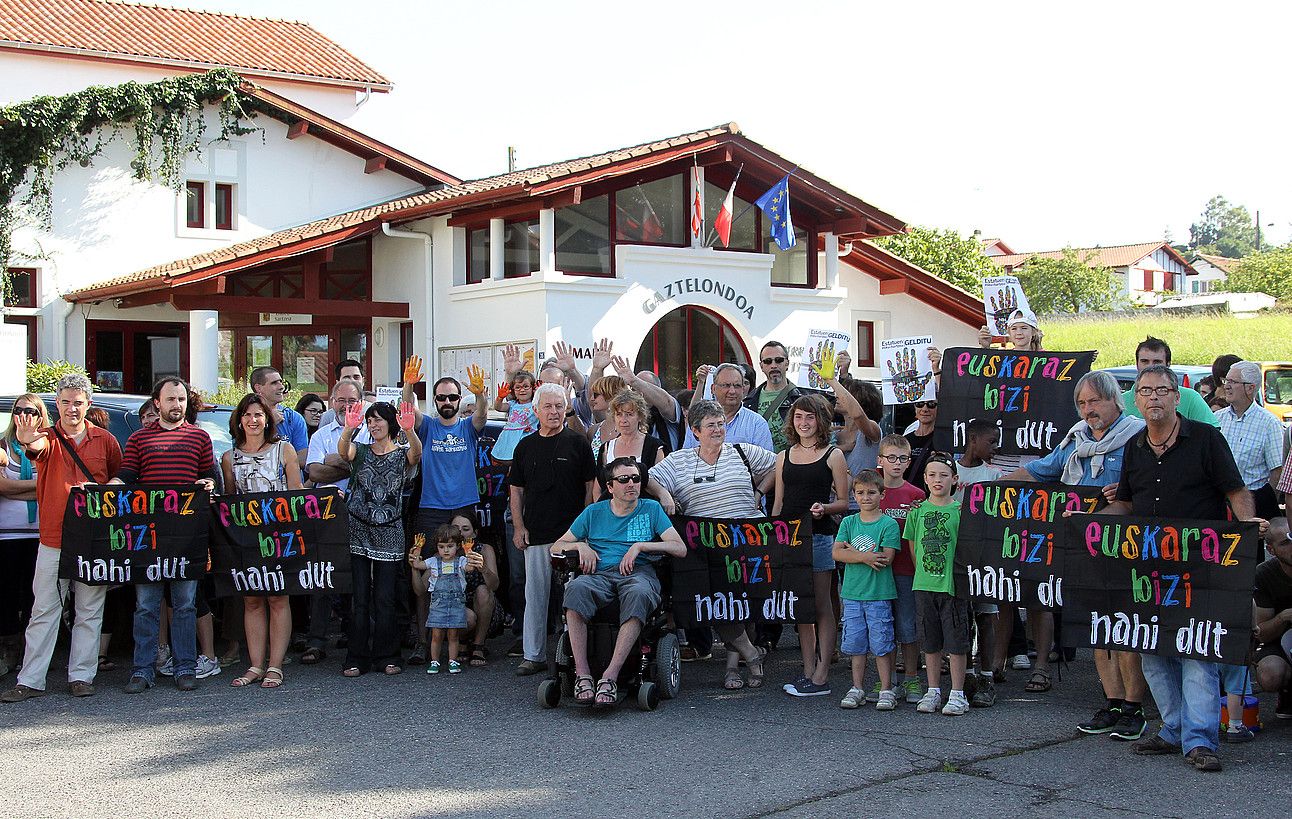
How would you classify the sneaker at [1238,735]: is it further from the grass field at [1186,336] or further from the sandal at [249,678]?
the grass field at [1186,336]

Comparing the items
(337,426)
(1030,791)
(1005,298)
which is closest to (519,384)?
(337,426)

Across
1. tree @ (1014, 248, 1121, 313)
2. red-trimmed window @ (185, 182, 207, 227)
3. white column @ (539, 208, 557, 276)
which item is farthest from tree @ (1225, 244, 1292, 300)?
red-trimmed window @ (185, 182, 207, 227)

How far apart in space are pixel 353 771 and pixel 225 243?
20.1 metres

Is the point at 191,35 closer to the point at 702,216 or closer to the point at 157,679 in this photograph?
the point at 702,216

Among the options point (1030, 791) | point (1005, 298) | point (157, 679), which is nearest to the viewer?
point (1030, 791)

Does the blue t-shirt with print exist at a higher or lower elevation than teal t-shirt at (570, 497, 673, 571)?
higher

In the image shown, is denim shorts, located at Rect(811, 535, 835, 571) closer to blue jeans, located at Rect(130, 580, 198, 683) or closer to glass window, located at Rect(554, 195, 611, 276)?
blue jeans, located at Rect(130, 580, 198, 683)

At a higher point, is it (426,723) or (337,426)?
(337,426)

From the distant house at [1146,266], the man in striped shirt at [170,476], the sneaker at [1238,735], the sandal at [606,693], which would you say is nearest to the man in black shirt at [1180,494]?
the sneaker at [1238,735]

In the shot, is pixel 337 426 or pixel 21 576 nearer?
pixel 21 576

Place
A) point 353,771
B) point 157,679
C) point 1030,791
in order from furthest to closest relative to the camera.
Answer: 1. point 157,679
2. point 353,771
3. point 1030,791

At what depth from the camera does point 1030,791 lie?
19.9 ft

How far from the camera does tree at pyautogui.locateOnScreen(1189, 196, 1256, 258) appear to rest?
15850cm

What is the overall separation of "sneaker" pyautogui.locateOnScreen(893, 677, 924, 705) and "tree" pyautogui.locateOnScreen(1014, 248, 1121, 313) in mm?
60675
